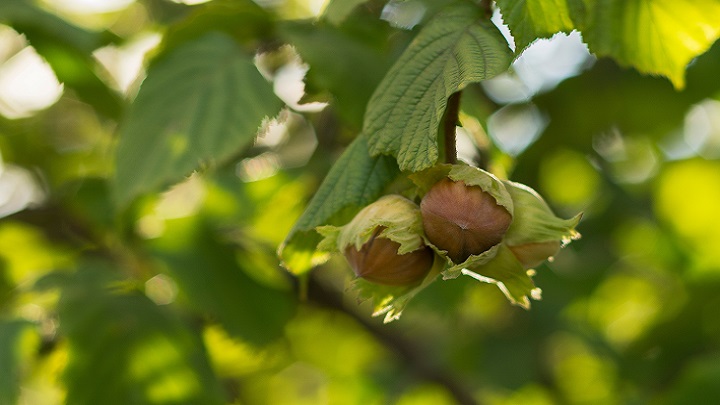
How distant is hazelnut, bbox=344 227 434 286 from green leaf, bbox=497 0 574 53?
212 millimetres

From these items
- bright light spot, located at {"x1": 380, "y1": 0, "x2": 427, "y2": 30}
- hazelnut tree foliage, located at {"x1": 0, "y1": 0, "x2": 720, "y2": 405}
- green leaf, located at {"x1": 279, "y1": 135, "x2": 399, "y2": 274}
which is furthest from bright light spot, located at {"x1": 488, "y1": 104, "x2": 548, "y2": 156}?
green leaf, located at {"x1": 279, "y1": 135, "x2": 399, "y2": 274}

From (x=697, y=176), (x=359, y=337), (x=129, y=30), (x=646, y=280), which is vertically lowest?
(x=359, y=337)

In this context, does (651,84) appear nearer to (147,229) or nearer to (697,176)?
(697,176)

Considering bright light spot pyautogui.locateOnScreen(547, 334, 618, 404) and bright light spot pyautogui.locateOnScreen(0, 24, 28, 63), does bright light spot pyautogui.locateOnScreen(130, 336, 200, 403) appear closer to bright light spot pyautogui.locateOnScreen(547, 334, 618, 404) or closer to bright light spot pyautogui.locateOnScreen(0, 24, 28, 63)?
bright light spot pyautogui.locateOnScreen(547, 334, 618, 404)

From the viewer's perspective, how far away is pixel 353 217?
792 millimetres

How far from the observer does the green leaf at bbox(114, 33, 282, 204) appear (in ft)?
3.32

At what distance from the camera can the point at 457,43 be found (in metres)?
0.74

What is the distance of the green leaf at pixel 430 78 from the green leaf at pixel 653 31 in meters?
0.14

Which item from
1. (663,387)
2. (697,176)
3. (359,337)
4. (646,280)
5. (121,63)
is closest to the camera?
(663,387)

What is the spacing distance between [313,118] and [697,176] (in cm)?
103

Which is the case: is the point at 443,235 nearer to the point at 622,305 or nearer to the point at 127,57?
the point at 127,57

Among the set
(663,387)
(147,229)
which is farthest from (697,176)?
(147,229)

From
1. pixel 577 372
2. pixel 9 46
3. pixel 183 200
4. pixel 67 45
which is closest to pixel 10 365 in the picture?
pixel 67 45

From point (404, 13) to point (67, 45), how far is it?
1.81 feet
